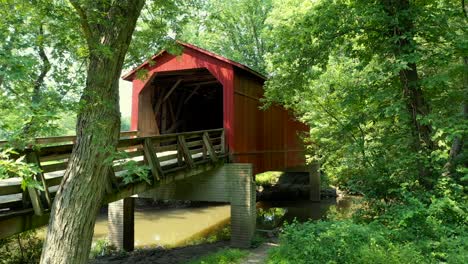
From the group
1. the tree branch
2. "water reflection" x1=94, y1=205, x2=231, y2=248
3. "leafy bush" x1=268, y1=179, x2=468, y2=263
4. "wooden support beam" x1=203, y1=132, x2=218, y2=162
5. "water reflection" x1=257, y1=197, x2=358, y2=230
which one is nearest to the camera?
the tree branch

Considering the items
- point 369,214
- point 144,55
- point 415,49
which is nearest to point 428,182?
point 369,214

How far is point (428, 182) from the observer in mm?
6504

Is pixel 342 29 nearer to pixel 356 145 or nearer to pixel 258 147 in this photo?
pixel 356 145

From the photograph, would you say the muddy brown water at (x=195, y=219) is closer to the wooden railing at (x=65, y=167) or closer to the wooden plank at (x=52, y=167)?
the wooden railing at (x=65, y=167)

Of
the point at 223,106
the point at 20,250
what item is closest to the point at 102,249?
the point at 20,250

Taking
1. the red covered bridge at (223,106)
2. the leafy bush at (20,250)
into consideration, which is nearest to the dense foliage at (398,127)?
the red covered bridge at (223,106)

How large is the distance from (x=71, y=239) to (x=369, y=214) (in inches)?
211

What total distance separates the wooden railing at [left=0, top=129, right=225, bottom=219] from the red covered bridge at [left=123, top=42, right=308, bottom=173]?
0.82 m

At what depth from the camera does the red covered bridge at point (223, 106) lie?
10.2 m

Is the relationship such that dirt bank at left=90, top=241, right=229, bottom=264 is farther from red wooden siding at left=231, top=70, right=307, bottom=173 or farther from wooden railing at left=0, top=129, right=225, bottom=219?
red wooden siding at left=231, top=70, right=307, bottom=173

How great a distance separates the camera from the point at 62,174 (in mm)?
6098

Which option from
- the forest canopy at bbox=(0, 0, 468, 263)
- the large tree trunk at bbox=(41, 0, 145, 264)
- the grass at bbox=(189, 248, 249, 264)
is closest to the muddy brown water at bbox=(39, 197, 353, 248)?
the grass at bbox=(189, 248, 249, 264)

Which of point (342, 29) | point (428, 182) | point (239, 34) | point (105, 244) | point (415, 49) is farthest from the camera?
point (239, 34)

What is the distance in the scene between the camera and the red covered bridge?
1019 cm
